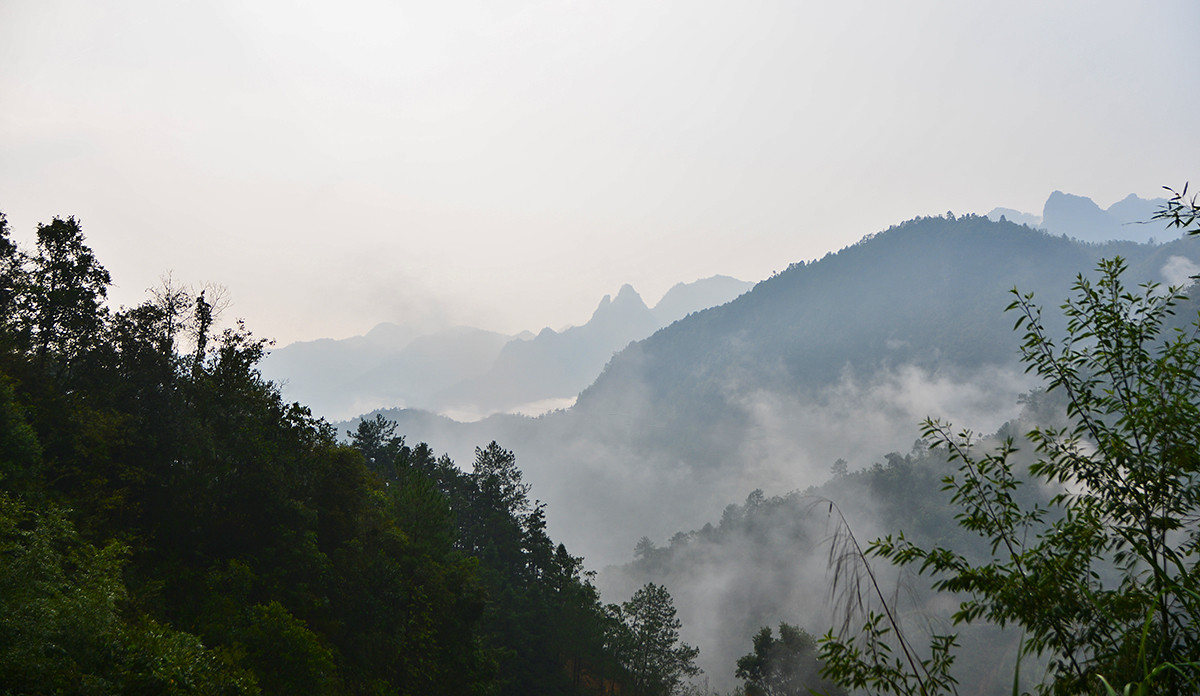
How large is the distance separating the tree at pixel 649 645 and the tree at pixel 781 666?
583 cm

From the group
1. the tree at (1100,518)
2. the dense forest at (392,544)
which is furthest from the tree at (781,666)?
the tree at (1100,518)

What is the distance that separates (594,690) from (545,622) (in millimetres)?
8521

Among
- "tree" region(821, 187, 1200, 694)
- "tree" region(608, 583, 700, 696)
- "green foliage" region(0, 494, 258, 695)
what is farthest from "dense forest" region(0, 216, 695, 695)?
"tree" region(608, 583, 700, 696)

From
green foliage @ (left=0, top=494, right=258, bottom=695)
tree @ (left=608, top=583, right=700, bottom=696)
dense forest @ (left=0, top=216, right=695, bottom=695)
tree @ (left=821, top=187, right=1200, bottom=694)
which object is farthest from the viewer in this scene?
tree @ (left=608, top=583, right=700, bottom=696)

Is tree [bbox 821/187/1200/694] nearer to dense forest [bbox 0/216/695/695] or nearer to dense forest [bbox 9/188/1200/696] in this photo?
dense forest [bbox 9/188/1200/696]

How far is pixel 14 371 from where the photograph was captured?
2506 cm

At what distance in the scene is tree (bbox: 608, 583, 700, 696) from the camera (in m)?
54.8

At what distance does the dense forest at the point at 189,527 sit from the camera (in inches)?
523

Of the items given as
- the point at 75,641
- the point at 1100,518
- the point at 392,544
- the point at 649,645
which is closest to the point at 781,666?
the point at 649,645

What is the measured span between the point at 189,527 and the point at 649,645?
43.1 meters

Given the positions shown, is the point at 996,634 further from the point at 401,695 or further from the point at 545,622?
the point at 401,695

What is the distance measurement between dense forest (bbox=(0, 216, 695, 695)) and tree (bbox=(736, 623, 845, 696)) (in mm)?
32121

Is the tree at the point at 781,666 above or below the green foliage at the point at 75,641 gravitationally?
below

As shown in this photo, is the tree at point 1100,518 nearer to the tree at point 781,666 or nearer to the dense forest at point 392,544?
the dense forest at point 392,544
